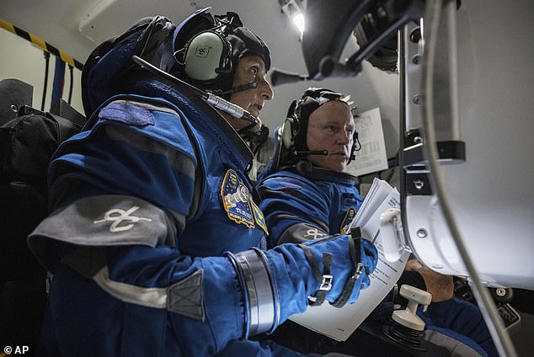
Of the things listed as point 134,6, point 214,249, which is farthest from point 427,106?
point 134,6

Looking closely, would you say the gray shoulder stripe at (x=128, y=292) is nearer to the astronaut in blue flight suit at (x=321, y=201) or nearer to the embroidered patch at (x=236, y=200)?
the embroidered patch at (x=236, y=200)

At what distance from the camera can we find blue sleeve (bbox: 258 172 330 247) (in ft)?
4.06

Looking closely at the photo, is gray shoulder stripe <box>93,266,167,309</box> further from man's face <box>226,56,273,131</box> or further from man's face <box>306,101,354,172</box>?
man's face <box>306,101,354,172</box>

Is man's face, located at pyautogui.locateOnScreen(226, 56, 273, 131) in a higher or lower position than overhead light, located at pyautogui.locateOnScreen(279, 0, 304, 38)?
lower

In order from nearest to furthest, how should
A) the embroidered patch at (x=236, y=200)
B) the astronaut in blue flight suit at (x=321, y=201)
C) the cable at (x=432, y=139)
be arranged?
the cable at (x=432, y=139) → the embroidered patch at (x=236, y=200) → the astronaut in blue flight suit at (x=321, y=201)

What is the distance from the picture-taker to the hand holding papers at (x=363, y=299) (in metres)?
0.93

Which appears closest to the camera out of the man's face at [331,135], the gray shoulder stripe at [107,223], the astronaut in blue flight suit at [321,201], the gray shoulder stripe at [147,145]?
the gray shoulder stripe at [107,223]

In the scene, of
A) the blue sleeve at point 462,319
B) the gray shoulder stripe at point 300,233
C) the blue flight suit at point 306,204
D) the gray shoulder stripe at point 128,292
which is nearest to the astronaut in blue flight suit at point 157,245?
the gray shoulder stripe at point 128,292

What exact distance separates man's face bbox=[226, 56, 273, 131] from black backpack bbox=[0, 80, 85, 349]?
1.93 ft

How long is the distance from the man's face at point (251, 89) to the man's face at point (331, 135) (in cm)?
68

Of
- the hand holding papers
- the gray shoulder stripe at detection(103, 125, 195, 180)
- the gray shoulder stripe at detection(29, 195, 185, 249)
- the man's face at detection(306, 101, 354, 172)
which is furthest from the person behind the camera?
the man's face at detection(306, 101, 354, 172)

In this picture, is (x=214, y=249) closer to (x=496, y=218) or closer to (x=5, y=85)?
(x=496, y=218)

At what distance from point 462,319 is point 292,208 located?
89 centimetres

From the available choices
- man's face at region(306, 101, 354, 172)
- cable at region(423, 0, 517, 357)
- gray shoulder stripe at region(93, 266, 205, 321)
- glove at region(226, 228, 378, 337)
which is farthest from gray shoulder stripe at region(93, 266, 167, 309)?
man's face at region(306, 101, 354, 172)
